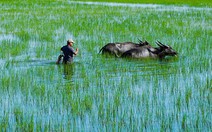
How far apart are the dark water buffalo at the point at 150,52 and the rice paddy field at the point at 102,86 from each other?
0.42 meters

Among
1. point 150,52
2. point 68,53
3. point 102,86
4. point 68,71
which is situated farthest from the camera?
point 150,52

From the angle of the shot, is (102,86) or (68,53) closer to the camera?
(102,86)

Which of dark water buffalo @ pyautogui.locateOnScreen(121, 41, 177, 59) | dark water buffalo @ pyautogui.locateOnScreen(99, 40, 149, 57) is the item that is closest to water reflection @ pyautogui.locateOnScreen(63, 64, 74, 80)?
dark water buffalo @ pyautogui.locateOnScreen(99, 40, 149, 57)

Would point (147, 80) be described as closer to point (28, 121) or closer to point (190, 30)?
point (28, 121)

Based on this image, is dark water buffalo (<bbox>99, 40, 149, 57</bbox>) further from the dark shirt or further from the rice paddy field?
the dark shirt

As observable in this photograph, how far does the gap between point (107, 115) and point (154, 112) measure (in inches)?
28.7

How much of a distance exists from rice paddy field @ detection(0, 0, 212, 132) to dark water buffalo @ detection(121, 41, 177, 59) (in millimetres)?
424

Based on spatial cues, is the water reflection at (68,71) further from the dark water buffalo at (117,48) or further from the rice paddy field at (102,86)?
the dark water buffalo at (117,48)

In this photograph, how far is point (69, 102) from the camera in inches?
312

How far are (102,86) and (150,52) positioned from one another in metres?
4.84

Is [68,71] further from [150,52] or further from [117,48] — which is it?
[150,52]

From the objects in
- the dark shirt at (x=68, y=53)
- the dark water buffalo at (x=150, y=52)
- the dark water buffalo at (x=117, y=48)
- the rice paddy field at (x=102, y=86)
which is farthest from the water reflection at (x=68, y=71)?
the dark water buffalo at (x=150, y=52)

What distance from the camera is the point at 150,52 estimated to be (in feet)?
45.3

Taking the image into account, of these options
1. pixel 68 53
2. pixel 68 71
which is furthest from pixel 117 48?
pixel 68 71
